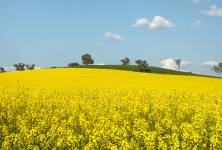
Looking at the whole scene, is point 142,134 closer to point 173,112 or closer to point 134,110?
point 134,110

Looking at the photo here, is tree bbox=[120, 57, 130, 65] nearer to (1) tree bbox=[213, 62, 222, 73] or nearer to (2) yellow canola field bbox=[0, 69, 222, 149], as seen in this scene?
(1) tree bbox=[213, 62, 222, 73]

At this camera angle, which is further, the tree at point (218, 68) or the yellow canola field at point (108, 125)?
the tree at point (218, 68)

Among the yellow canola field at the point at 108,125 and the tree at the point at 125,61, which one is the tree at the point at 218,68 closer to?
the tree at the point at 125,61

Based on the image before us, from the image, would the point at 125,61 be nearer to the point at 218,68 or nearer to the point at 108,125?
the point at 218,68

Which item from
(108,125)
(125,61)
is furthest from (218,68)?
(108,125)

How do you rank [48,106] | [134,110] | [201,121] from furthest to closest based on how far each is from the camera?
[48,106], [134,110], [201,121]

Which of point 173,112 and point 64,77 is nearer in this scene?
point 173,112

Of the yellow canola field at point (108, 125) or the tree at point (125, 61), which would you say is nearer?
the yellow canola field at point (108, 125)

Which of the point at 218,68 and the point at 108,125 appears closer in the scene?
the point at 108,125

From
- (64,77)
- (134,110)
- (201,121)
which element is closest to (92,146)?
(201,121)

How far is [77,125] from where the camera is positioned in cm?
1123

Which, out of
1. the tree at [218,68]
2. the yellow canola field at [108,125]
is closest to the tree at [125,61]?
the tree at [218,68]

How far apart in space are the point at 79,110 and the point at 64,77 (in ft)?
83.7

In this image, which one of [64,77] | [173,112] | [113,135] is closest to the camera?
[113,135]
